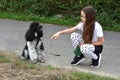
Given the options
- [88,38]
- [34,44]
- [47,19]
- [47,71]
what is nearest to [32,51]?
[34,44]

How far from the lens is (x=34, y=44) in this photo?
22.1 feet

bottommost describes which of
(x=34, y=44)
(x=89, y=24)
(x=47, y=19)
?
(x=47, y=19)

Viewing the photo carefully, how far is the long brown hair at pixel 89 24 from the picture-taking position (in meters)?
6.58

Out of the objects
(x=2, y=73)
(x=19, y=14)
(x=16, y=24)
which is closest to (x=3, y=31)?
(x=16, y=24)

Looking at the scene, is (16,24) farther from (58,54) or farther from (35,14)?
(58,54)

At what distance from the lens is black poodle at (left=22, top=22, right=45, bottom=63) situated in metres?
6.55

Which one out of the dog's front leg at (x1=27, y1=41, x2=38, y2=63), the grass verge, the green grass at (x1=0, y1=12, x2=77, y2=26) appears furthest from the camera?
the green grass at (x1=0, y1=12, x2=77, y2=26)

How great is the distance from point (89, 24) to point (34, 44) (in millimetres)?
941

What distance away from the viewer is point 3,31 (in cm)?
930

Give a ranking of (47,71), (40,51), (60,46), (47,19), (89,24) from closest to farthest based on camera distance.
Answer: (47,71), (89,24), (40,51), (60,46), (47,19)

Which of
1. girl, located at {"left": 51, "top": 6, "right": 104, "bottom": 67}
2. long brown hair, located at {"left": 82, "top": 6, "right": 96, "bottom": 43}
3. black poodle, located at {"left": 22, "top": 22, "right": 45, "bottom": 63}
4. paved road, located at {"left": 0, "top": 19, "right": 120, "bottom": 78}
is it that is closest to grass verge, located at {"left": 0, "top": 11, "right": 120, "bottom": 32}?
paved road, located at {"left": 0, "top": 19, "right": 120, "bottom": 78}

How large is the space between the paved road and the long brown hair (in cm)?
51

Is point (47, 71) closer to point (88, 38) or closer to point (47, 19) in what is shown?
point (88, 38)

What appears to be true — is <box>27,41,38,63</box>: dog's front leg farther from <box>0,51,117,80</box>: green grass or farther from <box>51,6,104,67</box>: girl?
<box>51,6,104,67</box>: girl
